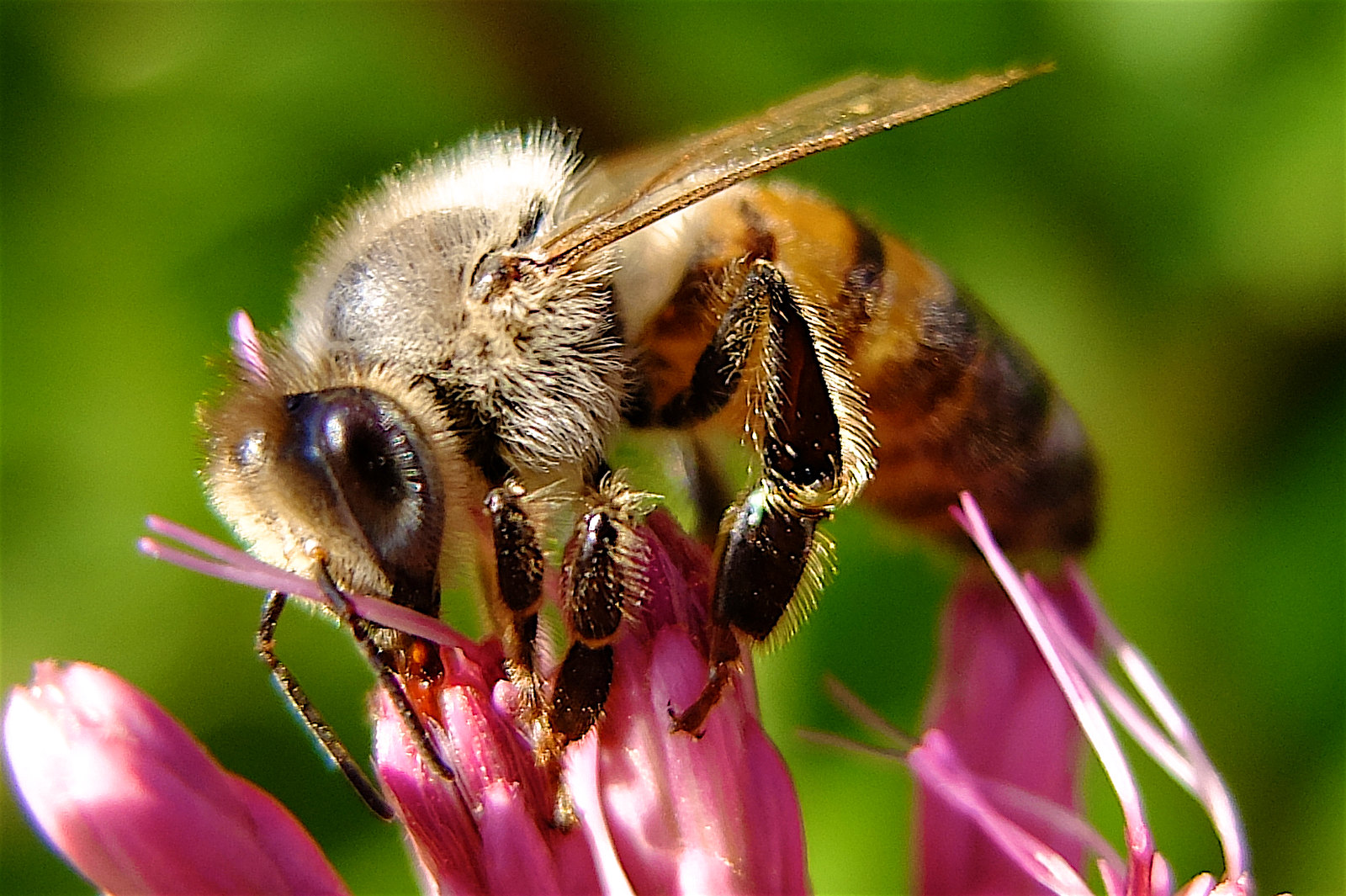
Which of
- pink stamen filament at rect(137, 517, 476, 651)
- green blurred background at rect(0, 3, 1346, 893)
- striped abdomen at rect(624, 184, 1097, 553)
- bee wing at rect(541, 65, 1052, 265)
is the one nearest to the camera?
pink stamen filament at rect(137, 517, 476, 651)

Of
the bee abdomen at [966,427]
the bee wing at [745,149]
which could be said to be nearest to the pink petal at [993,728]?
the bee abdomen at [966,427]

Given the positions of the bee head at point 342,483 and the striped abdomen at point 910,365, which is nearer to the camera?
the bee head at point 342,483

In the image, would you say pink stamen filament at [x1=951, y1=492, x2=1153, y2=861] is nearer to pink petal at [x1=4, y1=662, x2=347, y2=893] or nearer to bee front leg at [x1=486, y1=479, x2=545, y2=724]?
bee front leg at [x1=486, y1=479, x2=545, y2=724]

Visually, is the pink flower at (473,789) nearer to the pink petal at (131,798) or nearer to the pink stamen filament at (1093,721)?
the pink petal at (131,798)

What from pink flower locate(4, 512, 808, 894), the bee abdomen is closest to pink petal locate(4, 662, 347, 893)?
pink flower locate(4, 512, 808, 894)

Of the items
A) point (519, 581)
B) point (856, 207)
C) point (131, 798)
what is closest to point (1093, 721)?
point (519, 581)

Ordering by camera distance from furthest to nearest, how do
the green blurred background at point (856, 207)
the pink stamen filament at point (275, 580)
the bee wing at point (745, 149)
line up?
1. the green blurred background at point (856, 207)
2. the bee wing at point (745, 149)
3. the pink stamen filament at point (275, 580)

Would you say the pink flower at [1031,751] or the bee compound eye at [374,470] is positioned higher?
the bee compound eye at [374,470]
